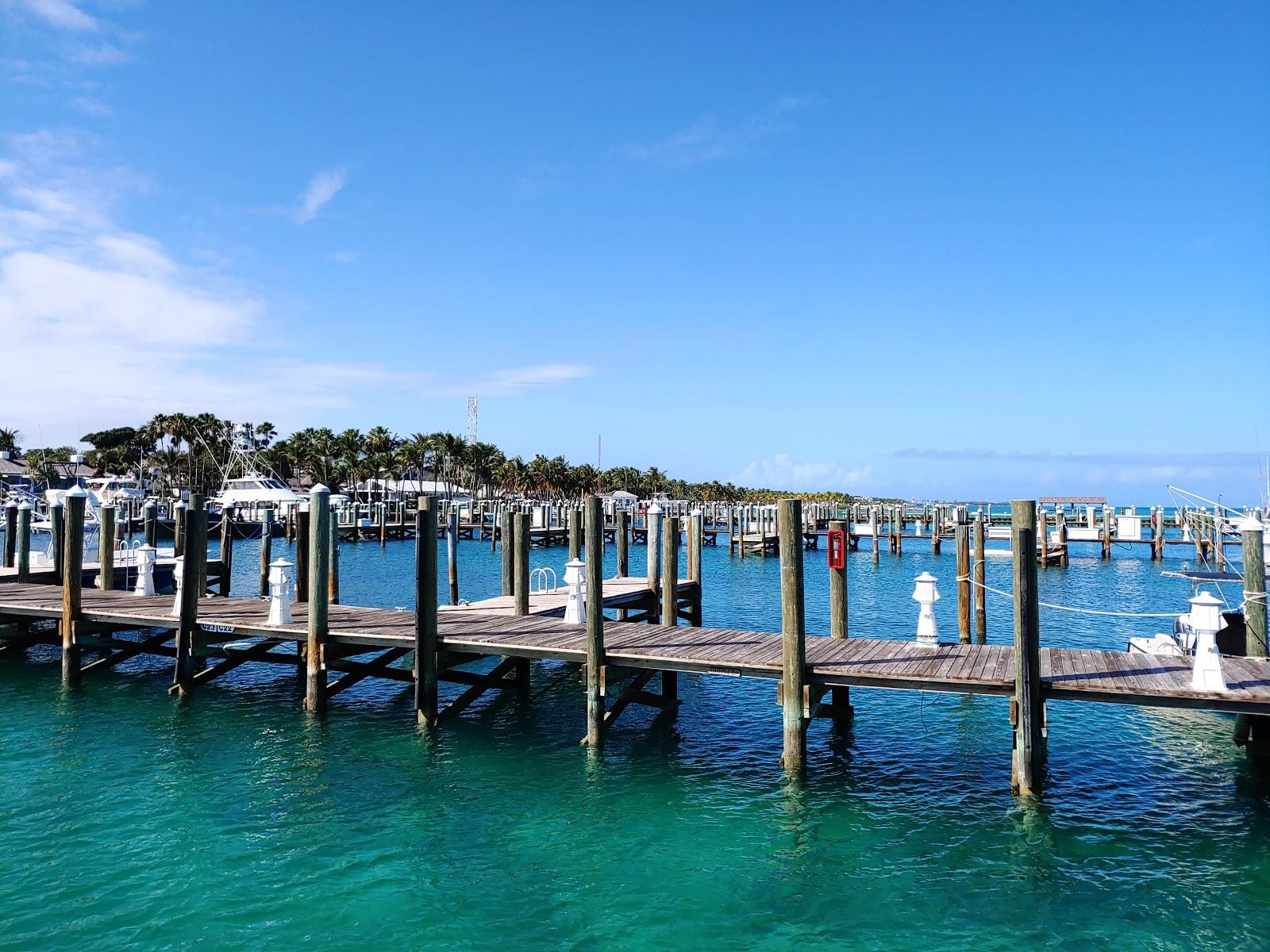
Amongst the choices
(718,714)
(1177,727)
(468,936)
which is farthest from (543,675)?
(1177,727)

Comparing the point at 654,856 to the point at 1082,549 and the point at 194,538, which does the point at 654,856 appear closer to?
the point at 194,538

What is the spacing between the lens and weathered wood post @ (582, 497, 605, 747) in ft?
42.1

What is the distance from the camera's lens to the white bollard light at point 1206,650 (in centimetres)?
1022

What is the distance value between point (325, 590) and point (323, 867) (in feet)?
20.3

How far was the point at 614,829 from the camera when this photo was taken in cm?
1036

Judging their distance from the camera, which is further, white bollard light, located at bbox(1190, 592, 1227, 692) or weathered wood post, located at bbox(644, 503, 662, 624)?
weathered wood post, located at bbox(644, 503, 662, 624)

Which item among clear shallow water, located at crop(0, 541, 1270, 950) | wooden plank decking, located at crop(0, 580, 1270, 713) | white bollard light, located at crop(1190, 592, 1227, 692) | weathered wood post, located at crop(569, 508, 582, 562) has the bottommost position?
clear shallow water, located at crop(0, 541, 1270, 950)

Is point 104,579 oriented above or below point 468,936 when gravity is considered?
above

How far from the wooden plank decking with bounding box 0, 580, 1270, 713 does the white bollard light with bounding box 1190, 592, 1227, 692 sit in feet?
0.54

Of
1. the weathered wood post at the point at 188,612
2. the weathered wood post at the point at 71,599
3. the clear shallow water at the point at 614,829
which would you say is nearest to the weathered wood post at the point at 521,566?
the clear shallow water at the point at 614,829

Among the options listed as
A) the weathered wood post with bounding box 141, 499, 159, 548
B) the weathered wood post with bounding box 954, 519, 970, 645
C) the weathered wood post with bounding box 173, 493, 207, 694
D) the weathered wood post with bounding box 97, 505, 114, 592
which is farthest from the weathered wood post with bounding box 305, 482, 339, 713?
the weathered wood post with bounding box 954, 519, 970, 645

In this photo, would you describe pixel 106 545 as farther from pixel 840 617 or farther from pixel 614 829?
pixel 840 617

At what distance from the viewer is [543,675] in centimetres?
1886

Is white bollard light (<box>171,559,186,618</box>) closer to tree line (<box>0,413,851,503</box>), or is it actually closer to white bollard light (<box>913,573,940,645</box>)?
white bollard light (<box>913,573,940,645</box>)
